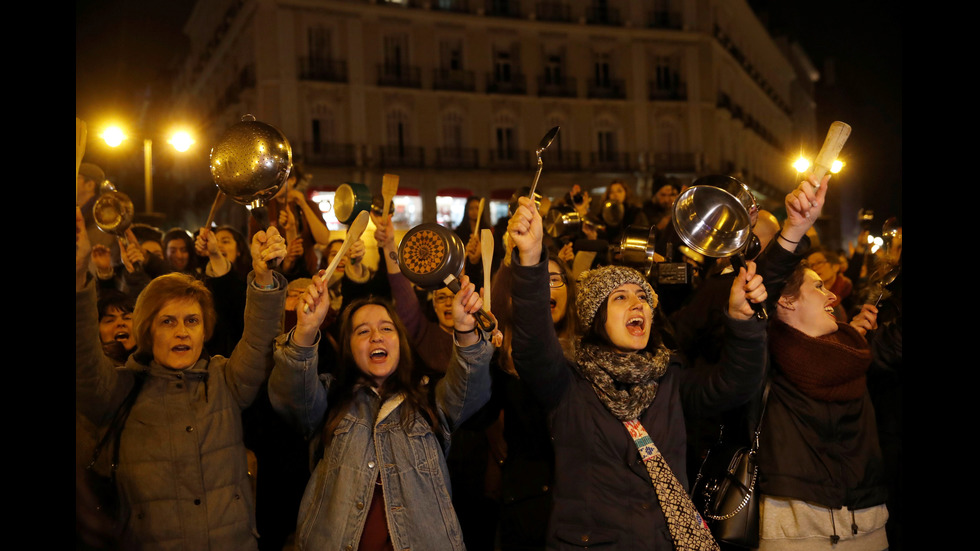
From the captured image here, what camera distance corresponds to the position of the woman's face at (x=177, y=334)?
3.22 m

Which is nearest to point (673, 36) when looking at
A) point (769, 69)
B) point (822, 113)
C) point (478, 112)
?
point (478, 112)

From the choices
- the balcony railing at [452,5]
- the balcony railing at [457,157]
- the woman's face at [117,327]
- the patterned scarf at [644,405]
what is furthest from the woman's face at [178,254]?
the balcony railing at [452,5]

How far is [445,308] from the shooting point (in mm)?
4590

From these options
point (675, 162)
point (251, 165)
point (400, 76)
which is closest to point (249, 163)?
point (251, 165)

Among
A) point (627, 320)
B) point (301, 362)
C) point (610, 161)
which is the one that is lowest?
point (301, 362)

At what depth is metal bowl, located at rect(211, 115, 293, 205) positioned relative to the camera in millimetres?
3305

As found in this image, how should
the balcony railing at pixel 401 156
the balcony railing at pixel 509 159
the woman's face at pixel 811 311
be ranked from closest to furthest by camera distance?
the woman's face at pixel 811 311, the balcony railing at pixel 401 156, the balcony railing at pixel 509 159

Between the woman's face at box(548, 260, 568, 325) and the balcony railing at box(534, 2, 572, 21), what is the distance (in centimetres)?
3148

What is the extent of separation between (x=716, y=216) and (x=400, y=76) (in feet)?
95.4

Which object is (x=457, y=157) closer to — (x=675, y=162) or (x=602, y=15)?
(x=602, y=15)

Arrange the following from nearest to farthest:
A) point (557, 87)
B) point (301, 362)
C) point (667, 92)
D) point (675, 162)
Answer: point (301, 362) → point (557, 87) → point (675, 162) → point (667, 92)

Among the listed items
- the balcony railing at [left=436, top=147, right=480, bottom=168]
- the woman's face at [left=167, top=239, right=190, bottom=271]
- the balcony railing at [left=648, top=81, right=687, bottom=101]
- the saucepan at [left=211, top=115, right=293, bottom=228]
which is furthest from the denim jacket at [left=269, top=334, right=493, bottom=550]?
the balcony railing at [left=648, top=81, right=687, bottom=101]

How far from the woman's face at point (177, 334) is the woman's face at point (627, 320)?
1.74 meters

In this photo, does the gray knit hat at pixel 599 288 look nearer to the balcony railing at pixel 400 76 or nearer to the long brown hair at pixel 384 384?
the long brown hair at pixel 384 384
